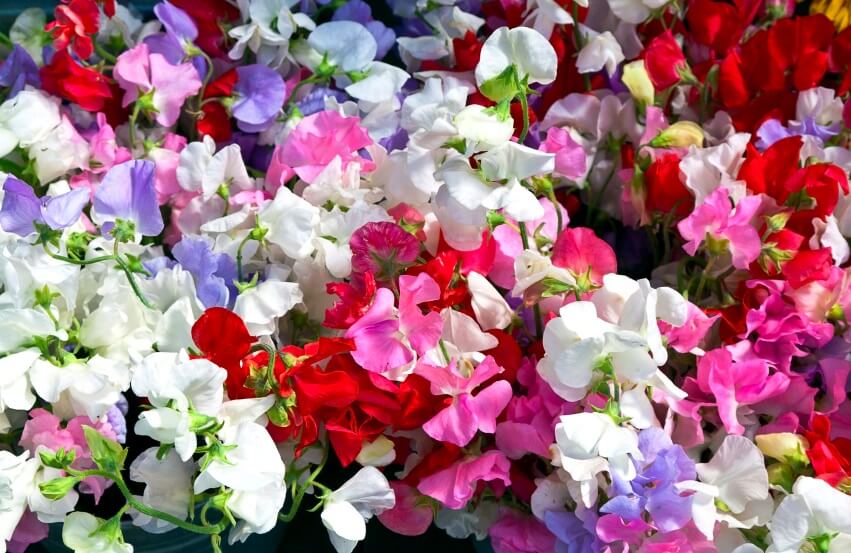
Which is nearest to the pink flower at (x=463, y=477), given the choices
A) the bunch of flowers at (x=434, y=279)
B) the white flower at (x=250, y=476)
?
the bunch of flowers at (x=434, y=279)

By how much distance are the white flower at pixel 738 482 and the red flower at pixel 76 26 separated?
528 mm

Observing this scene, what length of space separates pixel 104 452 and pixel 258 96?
13.5 inches

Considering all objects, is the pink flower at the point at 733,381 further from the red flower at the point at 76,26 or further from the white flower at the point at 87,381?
the red flower at the point at 76,26

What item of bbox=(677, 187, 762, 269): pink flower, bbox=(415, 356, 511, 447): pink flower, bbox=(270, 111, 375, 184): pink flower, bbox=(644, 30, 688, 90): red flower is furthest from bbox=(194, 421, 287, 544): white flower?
bbox=(644, 30, 688, 90): red flower

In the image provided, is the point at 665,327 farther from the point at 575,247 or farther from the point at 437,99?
the point at 437,99

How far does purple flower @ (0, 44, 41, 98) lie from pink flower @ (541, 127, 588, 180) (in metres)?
0.41

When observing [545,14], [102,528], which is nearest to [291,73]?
[545,14]

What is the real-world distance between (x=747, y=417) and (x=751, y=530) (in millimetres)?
84

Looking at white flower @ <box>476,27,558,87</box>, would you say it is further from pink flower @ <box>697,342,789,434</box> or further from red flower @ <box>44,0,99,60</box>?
red flower @ <box>44,0,99,60</box>

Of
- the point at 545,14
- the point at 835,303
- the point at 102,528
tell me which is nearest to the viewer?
the point at 102,528

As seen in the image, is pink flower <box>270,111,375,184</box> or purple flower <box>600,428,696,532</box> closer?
purple flower <box>600,428,696,532</box>

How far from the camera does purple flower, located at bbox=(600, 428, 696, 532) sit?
58cm

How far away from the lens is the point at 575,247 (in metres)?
0.66

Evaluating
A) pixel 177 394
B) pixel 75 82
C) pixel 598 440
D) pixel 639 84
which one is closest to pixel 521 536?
pixel 598 440
